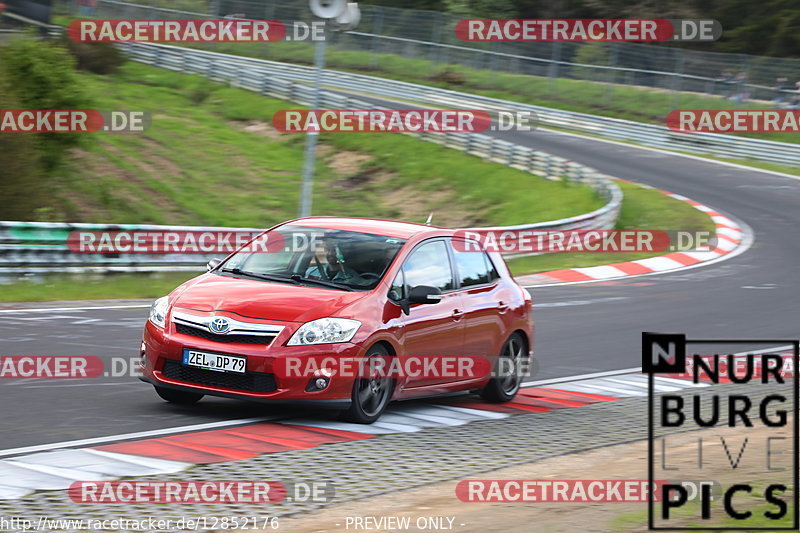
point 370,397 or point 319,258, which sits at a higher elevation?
point 319,258

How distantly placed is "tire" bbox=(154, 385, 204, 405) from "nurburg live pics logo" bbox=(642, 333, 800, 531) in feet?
11.7

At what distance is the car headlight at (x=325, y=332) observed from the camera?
8391 mm

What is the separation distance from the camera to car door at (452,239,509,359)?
999 centimetres

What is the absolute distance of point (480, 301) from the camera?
10.2 metres

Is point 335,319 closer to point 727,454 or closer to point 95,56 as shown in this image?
point 727,454

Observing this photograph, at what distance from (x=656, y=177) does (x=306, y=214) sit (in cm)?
2019

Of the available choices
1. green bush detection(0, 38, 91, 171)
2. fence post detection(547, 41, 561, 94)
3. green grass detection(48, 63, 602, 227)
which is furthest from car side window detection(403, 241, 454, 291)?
fence post detection(547, 41, 561, 94)

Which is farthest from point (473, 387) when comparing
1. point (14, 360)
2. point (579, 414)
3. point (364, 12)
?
point (364, 12)

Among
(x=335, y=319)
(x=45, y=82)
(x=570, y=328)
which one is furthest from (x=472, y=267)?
(x=45, y=82)

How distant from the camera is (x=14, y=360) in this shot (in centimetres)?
1055

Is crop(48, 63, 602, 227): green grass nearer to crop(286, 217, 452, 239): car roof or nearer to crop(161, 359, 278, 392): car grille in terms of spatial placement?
crop(286, 217, 452, 239): car roof

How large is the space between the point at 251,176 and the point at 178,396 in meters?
23.9

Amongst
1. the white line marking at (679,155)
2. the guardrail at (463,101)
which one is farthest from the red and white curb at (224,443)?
the guardrail at (463,101)

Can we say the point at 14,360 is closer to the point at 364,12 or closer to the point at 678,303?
the point at 678,303
